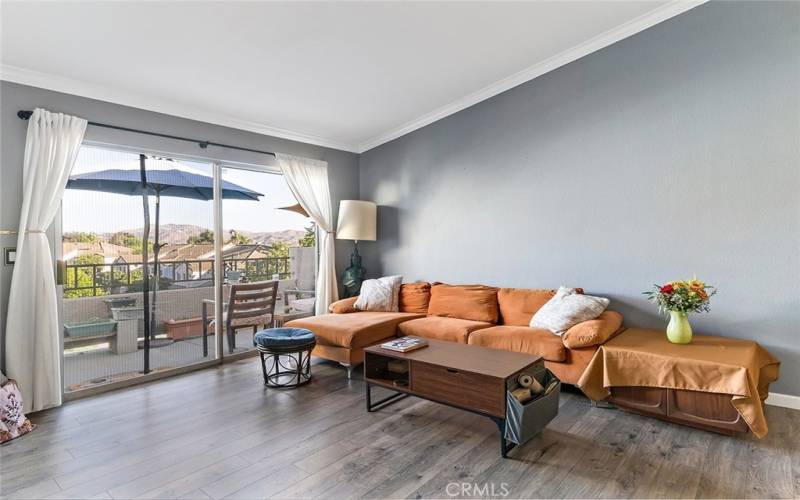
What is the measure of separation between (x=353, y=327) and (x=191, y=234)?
192 centimetres

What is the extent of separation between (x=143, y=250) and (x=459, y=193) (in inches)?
128

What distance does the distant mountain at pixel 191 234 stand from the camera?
3590 mm

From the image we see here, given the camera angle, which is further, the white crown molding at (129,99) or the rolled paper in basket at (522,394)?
the white crown molding at (129,99)

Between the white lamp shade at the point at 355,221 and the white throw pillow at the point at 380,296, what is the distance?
698 mm

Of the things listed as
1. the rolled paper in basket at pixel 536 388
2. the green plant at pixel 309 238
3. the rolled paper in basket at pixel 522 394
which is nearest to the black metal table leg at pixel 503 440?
the rolled paper in basket at pixel 522 394

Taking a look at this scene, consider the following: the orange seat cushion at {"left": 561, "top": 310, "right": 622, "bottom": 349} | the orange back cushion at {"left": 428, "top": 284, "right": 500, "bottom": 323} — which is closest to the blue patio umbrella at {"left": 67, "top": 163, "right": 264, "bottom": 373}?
the orange back cushion at {"left": 428, "top": 284, "right": 500, "bottom": 323}

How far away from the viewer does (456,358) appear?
2.59 metres

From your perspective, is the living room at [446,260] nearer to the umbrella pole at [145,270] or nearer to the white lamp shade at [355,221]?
the umbrella pole at [145,270]

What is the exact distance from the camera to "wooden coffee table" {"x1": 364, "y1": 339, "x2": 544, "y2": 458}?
2.22m

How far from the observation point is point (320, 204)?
16.2 ft

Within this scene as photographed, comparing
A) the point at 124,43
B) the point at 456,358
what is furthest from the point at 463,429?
the point at 124,43

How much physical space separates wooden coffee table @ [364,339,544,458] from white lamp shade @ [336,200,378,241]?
2229 millimetres

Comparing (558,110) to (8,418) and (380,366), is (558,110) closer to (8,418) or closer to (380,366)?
(380,366)

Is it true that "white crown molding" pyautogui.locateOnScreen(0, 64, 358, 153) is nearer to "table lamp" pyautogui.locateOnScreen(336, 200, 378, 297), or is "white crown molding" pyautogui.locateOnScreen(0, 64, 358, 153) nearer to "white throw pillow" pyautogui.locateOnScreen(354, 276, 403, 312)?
"table lamp" pyautogui.locateOnScreen(336, 200, 378, 297)
